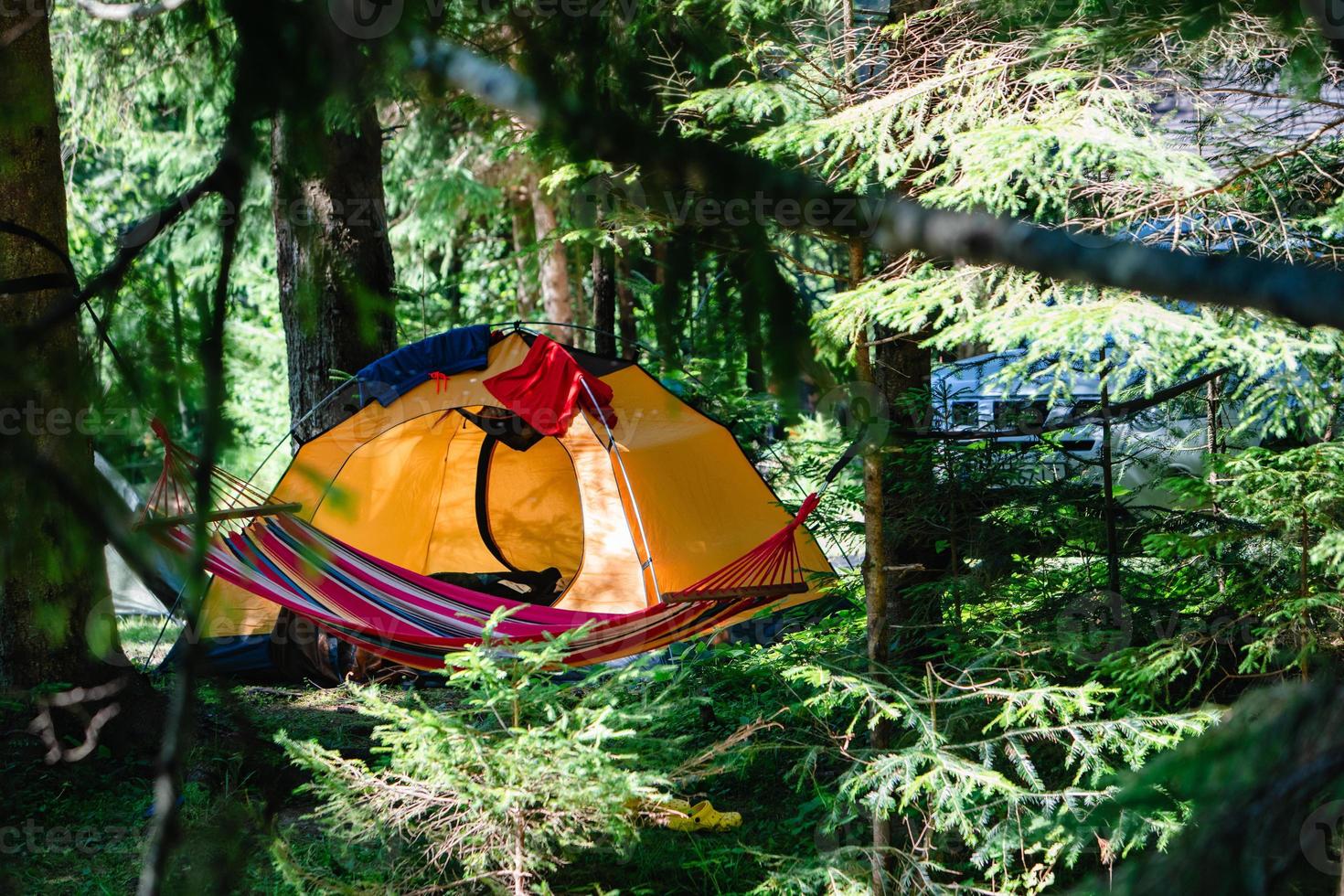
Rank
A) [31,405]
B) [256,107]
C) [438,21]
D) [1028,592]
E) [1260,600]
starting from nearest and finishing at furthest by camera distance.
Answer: [256,107]
[438,21]
[31,405]
[1260,600]
[1028,592]

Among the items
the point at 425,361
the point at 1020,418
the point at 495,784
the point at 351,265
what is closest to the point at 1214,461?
the point at 1020,418

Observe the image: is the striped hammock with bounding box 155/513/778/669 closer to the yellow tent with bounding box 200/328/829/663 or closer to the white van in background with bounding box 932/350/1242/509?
the yellow tent with bounding box 200/328/829/663

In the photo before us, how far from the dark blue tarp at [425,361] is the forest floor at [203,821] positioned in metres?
1.37

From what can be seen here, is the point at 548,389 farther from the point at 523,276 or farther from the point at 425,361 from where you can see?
the point at 523,276

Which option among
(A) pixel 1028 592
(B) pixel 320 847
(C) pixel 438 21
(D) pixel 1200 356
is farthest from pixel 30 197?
(D) pixel 1200 356

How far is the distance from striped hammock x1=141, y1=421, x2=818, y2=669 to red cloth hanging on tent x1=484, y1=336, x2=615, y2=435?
793 mm

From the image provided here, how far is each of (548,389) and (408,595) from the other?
1.04 meters

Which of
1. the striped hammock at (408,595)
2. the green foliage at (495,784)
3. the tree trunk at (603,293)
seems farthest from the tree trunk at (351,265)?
the green foliage at (495,784)

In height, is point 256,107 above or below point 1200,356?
above

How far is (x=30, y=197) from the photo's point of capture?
3.06 m

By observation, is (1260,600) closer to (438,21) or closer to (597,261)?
(438,21)

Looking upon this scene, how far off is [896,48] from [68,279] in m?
2.72

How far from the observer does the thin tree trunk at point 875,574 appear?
7.75 feet

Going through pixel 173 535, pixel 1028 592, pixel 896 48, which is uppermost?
pixel 896 48
